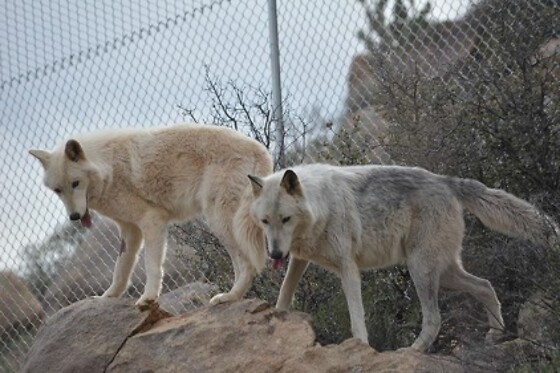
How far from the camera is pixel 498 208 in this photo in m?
6.44

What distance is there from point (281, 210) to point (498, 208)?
4.52 ft

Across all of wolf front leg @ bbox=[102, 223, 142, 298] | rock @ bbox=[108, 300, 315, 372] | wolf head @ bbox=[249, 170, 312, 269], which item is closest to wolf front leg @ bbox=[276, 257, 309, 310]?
wolf head @ bbox=[249, 170, 312, 269]

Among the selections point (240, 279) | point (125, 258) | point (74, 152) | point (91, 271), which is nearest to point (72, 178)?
point (74, 152)

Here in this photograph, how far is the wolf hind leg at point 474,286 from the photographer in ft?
21.0

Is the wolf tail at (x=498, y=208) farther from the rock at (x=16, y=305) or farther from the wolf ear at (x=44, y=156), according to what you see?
the rock at (x=16, y=305)

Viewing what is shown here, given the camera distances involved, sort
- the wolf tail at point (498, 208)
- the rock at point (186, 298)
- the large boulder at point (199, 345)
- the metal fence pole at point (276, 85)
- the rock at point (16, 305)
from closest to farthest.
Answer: the large boulder at point (199, 345) < the wolf tail at point (498, 208) < the metal fence pole at point (276, 85) < the rock at point (186, 298) < the rock at point (16, 305)

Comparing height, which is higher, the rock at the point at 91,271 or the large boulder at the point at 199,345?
the rock at the point at 91,271

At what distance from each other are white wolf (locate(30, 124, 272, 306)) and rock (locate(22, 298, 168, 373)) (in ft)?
0.83

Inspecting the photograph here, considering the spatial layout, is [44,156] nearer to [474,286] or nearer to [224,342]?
[224,342]

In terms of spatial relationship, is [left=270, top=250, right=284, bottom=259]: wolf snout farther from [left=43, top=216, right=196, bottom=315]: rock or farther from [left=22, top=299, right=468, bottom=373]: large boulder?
[left=43, top=216, right=196, bottom=315]: rock

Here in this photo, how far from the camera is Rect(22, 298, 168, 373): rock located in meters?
6.27

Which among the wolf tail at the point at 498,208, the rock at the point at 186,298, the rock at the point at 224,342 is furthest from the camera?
the rock at the point at 186,298

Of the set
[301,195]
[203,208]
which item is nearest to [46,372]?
[203,208]

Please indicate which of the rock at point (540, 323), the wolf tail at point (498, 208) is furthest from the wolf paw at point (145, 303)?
the rock at point (540, 323)
